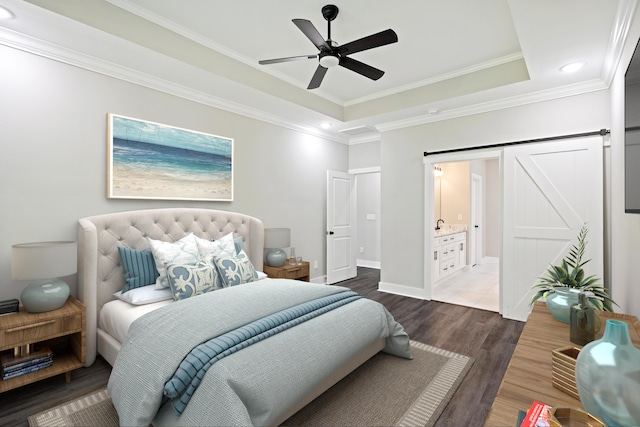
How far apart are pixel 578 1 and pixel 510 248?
2556mm

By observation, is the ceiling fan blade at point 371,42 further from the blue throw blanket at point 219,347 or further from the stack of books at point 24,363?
the stack of books at point 24,363

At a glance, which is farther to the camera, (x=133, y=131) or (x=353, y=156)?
(x=353, y=156)

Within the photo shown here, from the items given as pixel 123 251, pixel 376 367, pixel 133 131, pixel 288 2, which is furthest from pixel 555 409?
pixel 133 131

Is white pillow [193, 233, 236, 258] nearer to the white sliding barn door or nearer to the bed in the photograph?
the bed

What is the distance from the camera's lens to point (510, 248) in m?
3.82

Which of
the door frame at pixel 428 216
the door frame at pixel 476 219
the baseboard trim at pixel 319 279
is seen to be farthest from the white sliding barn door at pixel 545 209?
the door frame at pixel 476 219

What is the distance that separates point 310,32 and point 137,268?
2.47 metres

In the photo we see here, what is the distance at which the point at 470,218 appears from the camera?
21.9 ft

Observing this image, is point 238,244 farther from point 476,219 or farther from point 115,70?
point 476,219

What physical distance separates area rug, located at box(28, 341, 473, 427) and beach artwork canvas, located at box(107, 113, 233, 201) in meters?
1.78

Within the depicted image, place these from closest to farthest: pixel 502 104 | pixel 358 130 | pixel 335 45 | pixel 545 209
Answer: pixel 335 45
pixel 545 209
pixel 502 104
pixel 358 130

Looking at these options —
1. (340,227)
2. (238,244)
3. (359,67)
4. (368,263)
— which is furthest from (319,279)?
(359,67)

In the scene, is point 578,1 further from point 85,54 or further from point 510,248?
point 85,54

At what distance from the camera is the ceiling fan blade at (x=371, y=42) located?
2287 mm
